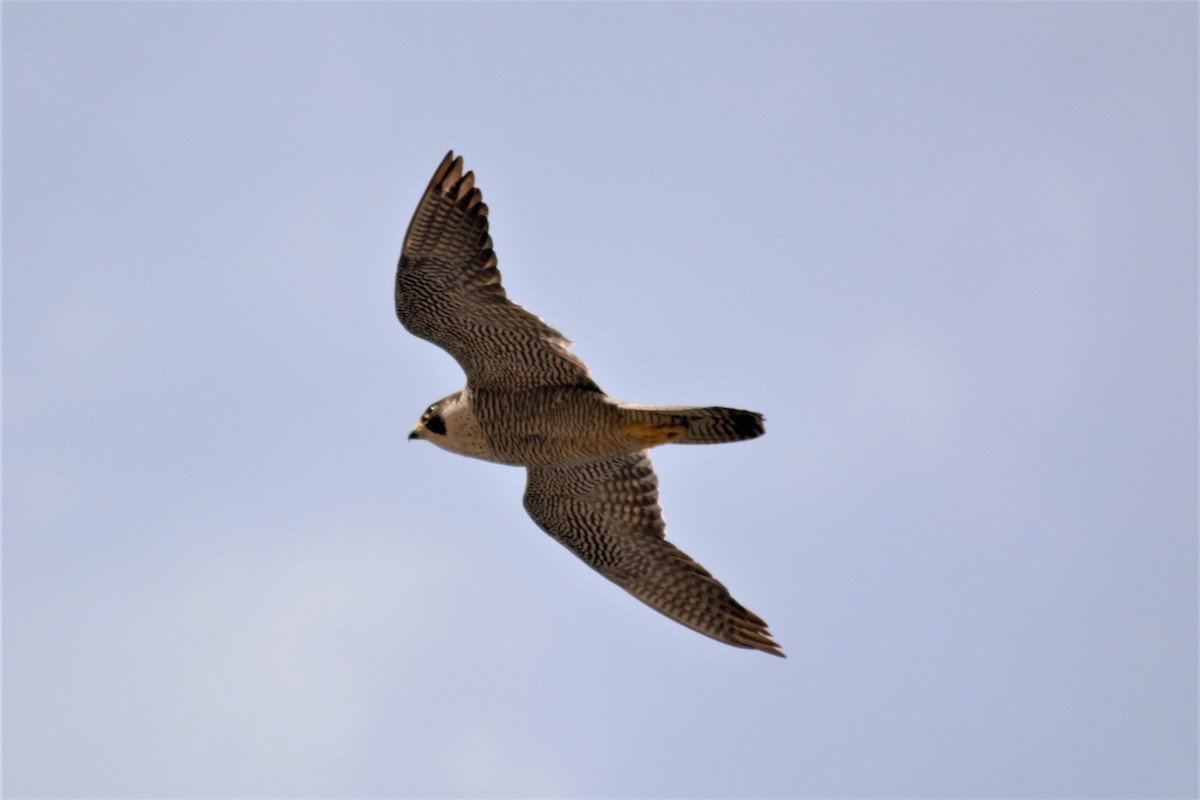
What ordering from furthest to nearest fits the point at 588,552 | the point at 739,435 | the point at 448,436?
the point at 588,552, the point at 448,436, the point at 739,435

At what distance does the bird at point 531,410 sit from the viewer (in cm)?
1375

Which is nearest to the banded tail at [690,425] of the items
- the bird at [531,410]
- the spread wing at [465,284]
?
the bird at [531,410]

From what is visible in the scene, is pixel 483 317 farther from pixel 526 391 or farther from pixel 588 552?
pixel 588 552

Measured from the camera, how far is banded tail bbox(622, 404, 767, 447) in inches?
528

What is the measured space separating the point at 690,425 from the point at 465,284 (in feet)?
7.32

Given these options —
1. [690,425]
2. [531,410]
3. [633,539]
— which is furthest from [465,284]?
[633,539]

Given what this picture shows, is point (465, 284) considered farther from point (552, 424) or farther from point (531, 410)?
point (552, 424)

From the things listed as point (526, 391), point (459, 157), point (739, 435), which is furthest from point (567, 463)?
point (459, 157)

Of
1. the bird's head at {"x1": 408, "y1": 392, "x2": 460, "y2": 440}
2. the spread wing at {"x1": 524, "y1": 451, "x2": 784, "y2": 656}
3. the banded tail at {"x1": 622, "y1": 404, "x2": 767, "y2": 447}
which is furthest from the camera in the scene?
the spread wing at {"x1": 524, "y1": 451, "x2": 784, "y2": 656}

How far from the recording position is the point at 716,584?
15.0 m

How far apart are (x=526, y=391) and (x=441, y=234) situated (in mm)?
1535

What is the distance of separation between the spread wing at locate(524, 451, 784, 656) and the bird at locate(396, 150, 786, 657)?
1 centimetres

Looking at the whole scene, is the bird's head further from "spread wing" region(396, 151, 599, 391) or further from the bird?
"spread wing" region(396, 151, 599, 391)

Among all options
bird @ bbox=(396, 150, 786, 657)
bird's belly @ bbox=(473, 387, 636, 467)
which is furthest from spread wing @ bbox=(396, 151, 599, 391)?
bird's belly @ bbox=(473, 387, 636, 467)
